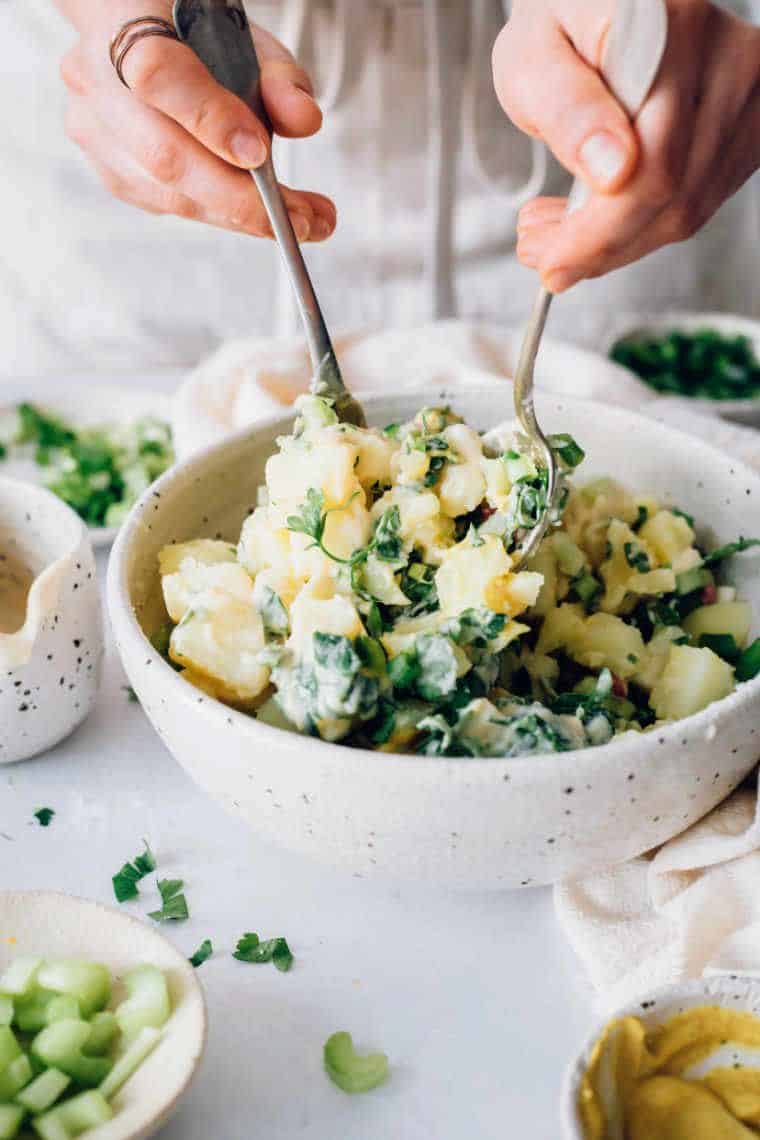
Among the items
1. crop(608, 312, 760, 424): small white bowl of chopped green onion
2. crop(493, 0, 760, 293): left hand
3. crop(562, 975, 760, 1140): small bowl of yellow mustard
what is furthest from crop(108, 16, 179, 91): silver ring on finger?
crop(608, 312, 760, 424): small white bowl of chopped green onion

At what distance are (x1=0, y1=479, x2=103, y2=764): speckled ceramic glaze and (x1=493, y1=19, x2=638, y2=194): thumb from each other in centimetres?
53

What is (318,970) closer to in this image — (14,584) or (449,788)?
(449,788)

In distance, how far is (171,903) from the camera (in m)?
0.94

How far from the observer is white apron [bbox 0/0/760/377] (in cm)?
167

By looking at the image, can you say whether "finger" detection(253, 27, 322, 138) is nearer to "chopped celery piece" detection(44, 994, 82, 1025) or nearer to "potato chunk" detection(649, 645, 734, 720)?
"potato chunk" detection(649, 645, 734, 720)

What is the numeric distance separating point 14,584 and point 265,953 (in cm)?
48

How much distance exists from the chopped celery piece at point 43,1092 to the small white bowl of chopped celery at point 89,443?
757 millimetres

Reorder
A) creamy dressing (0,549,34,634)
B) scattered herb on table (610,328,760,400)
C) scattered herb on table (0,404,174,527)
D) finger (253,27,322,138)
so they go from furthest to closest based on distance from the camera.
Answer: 1. scattered herb on table (610,328,760,400)
2. scattered herb on table (0,404,174,527)
3. creamy dressing (0,549,34,634)
4. finger (253,27,322,138)

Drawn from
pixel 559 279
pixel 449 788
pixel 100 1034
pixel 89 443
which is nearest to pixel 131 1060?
pixel 100 1034

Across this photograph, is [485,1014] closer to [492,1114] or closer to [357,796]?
[492,1114]

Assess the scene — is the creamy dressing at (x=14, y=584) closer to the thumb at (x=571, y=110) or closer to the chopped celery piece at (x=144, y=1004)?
the chopped celery piece at (x=144, y=1004)

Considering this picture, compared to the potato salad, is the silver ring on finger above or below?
above

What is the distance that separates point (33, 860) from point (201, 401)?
2.21 feet

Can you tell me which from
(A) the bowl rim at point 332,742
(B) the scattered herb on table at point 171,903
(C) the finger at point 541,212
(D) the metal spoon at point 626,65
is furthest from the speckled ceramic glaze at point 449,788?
(C) the finger at point 541,212
